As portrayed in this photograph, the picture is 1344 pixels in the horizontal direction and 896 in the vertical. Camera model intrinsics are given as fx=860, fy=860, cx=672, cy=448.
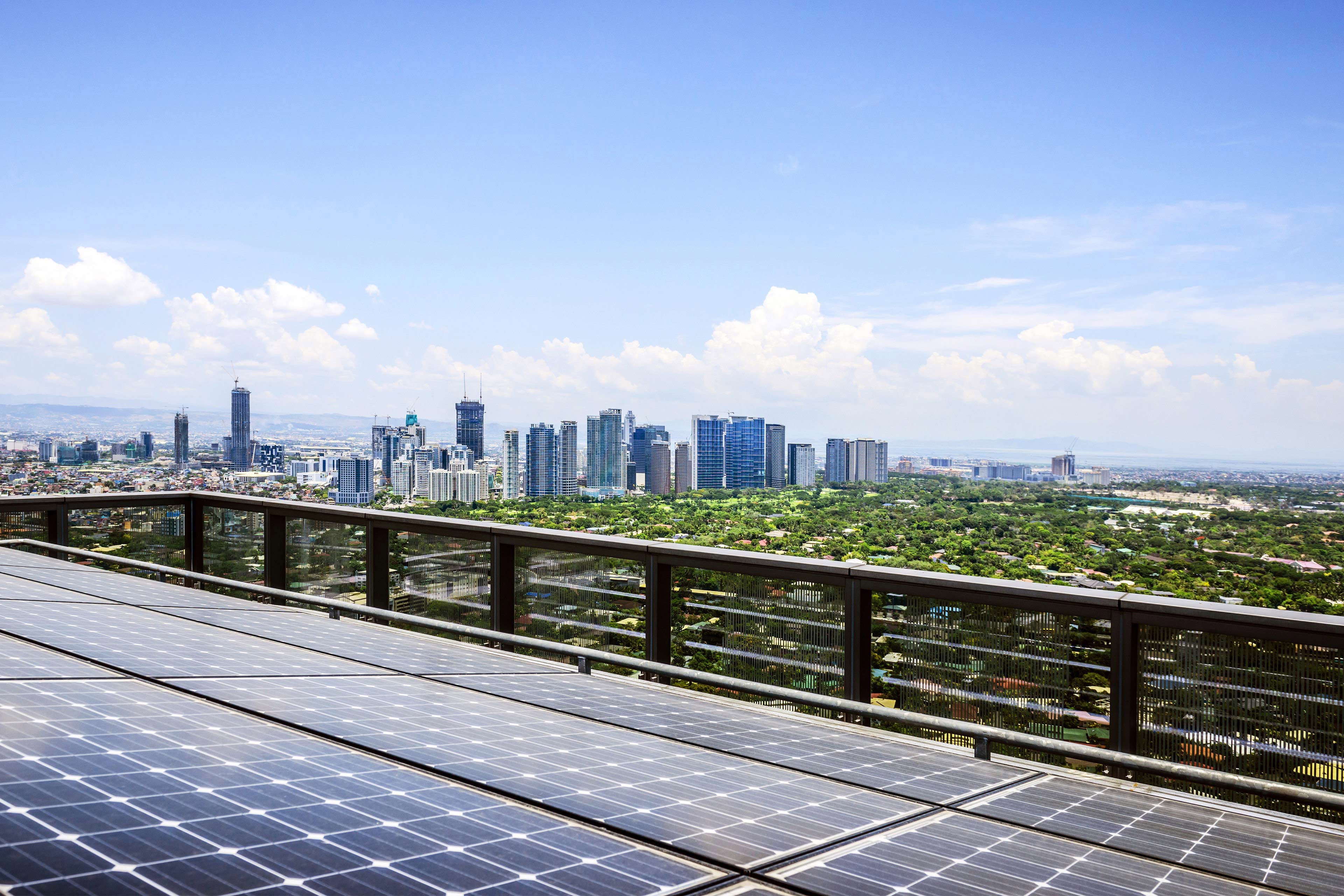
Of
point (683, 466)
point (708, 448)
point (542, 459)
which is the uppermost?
point (708, 448)

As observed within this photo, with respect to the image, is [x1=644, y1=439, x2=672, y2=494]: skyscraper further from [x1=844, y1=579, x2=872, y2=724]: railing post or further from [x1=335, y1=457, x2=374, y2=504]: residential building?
[x1=844, y1=579, x2=872, y2=724]: railing post

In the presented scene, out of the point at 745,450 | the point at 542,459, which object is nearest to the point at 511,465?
the point at 542,459

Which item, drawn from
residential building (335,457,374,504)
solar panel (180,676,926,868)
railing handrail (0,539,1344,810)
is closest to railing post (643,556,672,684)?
railing handrail (0,539,1344,810)

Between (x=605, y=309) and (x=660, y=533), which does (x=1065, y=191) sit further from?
(x=660, y=533)

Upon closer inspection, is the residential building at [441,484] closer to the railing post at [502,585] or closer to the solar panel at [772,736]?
the railing post at [502,585]

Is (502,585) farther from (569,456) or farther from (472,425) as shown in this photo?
(472,425)
